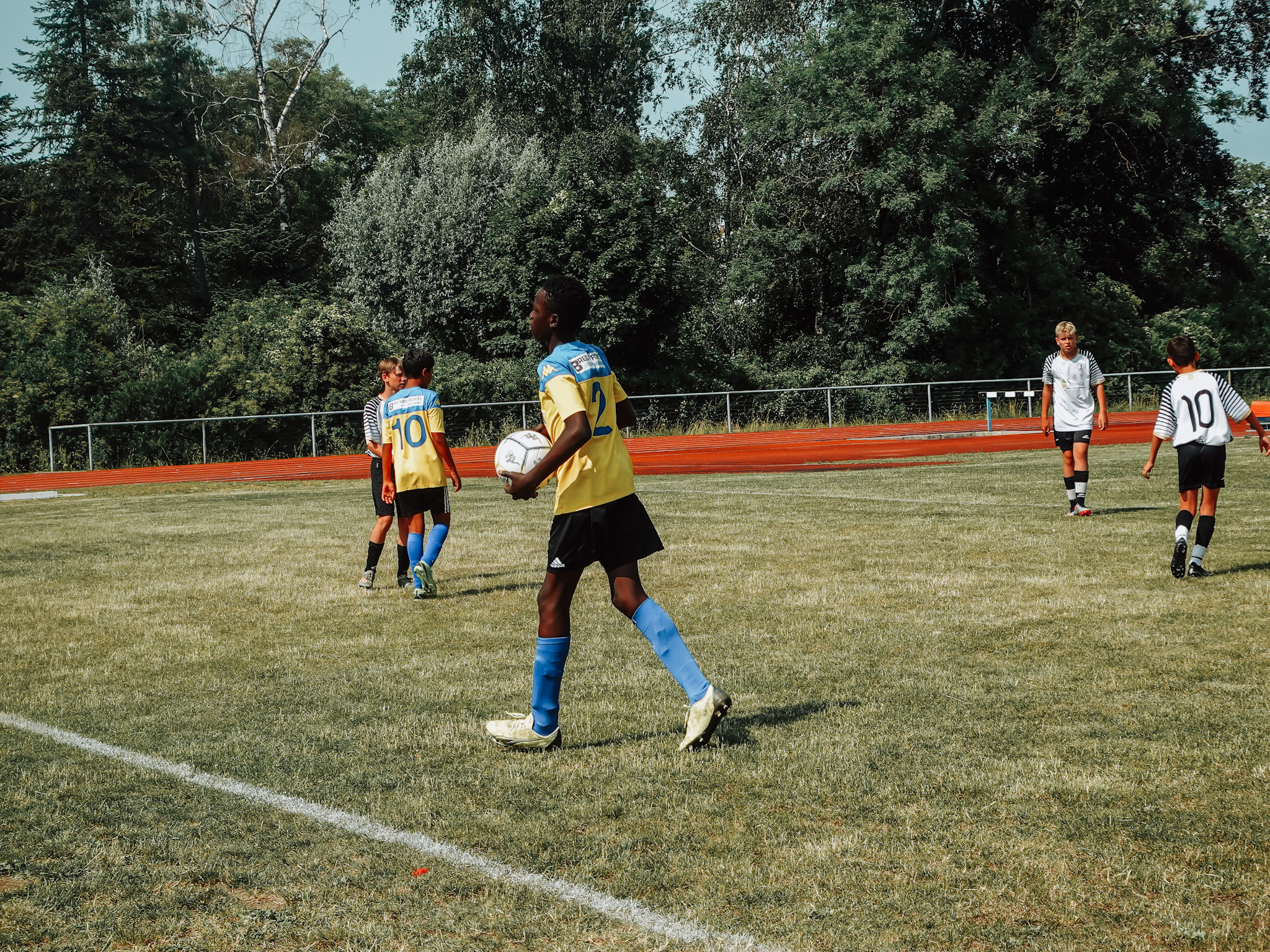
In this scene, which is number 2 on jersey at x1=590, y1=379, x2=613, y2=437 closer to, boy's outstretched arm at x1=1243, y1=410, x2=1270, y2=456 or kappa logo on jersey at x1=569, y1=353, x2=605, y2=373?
kappa logo on jersey at x1=569, y1=353, x2=605, y2=373

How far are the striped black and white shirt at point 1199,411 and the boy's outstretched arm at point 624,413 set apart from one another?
5.17 meters

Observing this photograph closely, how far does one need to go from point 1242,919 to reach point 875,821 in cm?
116

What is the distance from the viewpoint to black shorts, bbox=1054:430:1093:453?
12.9 m

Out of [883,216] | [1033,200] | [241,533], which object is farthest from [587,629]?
[1033,200]

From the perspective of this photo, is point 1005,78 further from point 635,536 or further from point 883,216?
point 635,536

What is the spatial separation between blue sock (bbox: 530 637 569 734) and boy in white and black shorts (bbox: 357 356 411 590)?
4.87 meters

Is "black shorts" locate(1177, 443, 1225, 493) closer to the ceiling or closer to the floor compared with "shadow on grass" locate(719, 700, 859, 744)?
closer to the ceiling

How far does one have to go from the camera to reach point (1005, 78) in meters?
37.4

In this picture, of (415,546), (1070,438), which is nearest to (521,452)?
(415,546)

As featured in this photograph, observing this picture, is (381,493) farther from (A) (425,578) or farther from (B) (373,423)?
(A) (425,578)

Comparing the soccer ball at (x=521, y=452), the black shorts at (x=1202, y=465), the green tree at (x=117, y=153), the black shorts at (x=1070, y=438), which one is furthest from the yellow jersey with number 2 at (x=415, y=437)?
→ the green tree at (x=117, y=153)

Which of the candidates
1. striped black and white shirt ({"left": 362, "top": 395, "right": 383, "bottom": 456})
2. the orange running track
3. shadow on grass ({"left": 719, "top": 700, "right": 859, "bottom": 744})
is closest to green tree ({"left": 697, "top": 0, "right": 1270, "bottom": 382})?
the orange running track

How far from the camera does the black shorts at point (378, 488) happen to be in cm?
992

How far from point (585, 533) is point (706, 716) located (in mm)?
898
